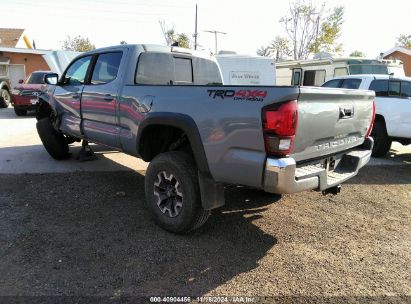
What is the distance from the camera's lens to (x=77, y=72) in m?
6.06

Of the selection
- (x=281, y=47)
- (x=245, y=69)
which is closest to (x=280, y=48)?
(x=281, y=47)

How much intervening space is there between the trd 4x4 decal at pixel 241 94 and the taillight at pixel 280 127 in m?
0.12

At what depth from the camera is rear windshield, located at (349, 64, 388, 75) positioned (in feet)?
44.8

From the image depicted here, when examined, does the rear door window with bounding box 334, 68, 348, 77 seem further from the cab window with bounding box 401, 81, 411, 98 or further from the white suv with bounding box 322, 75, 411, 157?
the cab window with bounding box 401, 81, 411, 98

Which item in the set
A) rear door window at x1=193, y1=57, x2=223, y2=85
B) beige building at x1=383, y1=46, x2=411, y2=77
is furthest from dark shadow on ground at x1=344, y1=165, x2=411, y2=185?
beige building at x1=383, y1=46, x2=411, y2=77

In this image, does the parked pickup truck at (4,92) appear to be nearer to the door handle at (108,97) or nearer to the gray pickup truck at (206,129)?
the gray pickup truck at (206,129)

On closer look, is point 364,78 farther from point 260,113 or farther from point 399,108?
point 260,113

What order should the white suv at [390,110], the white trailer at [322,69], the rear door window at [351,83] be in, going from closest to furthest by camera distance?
the white suv at [390,110], the rear door window at [351,83], the white trailer at [322,69]

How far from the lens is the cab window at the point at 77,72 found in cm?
577

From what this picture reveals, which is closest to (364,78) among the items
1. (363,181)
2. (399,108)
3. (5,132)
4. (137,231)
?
(399,108)

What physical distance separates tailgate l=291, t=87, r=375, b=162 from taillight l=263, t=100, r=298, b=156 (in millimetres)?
85

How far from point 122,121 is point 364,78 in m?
6.12

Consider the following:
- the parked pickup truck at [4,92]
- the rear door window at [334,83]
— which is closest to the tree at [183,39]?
the parked pickup truck at [4,92]

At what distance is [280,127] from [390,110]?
19.2 ft
